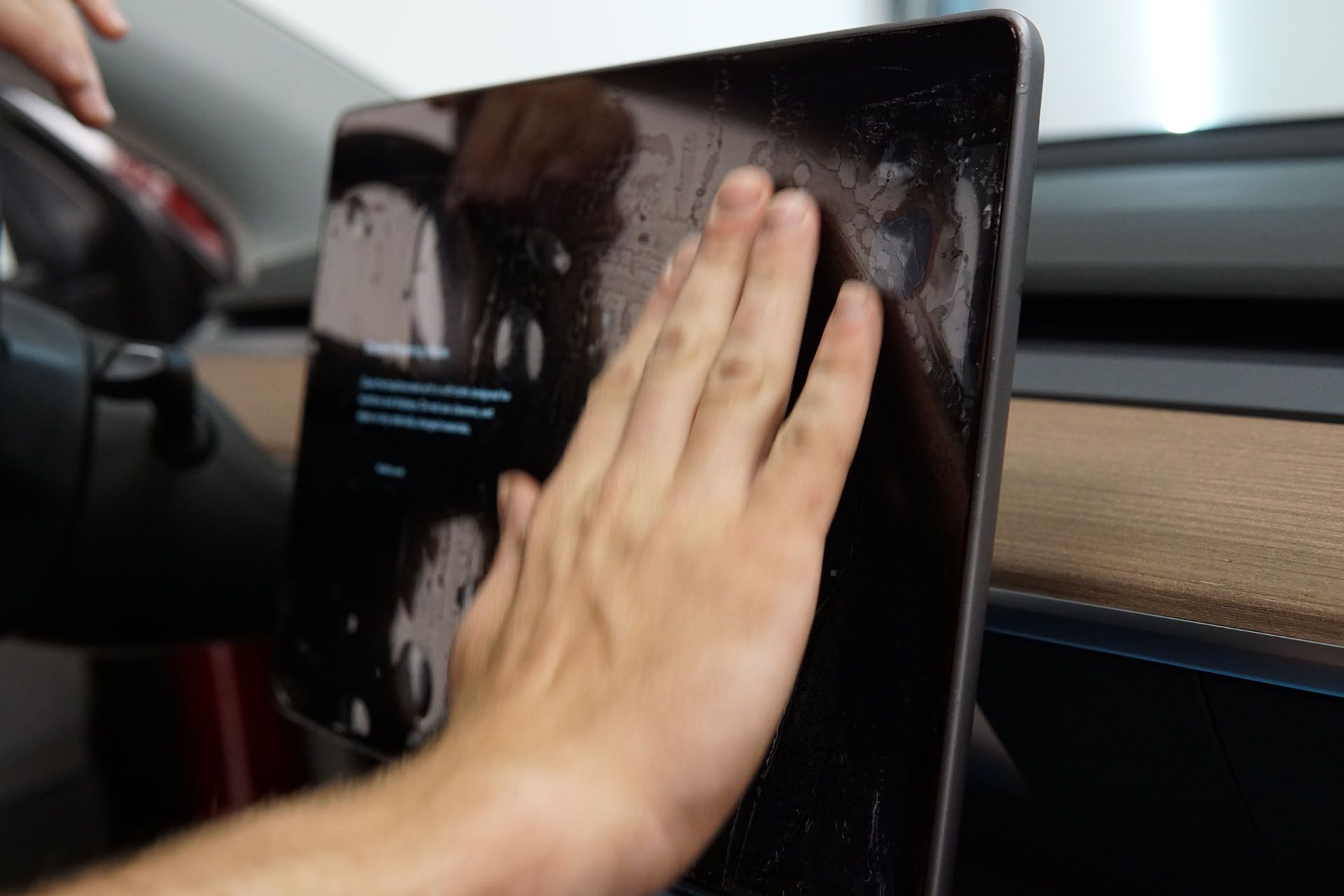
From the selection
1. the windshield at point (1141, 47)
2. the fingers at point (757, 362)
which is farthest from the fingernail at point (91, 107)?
the fingers at point (757, 362)

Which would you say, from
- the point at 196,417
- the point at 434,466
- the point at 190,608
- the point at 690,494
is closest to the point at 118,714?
the point at 190,608

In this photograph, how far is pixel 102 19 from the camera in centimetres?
66

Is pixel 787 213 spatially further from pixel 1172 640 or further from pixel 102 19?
pixel 102 19

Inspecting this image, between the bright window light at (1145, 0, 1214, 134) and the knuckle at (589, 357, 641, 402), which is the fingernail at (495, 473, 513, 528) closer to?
the knuckle at (589, 357, 641, 402)

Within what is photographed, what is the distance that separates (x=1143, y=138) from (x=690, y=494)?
45 cm

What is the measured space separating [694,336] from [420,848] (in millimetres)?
235

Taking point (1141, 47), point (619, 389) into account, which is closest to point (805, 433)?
point (619, 389)

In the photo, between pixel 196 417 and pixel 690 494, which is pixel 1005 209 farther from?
pixel 196 417

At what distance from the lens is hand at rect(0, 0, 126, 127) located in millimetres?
624

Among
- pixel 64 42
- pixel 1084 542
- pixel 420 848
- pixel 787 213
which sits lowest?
pixel 420 848

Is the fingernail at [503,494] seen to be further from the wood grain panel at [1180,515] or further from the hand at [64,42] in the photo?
the hand at [64,42]

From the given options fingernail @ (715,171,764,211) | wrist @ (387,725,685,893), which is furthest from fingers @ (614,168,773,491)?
wrist @ (387,725,685,893)

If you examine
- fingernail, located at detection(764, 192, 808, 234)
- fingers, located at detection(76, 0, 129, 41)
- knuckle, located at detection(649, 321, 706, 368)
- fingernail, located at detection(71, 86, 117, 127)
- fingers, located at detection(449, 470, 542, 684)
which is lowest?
fingers, located at detection(449, 470, 542, 684)

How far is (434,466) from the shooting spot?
56 cm
